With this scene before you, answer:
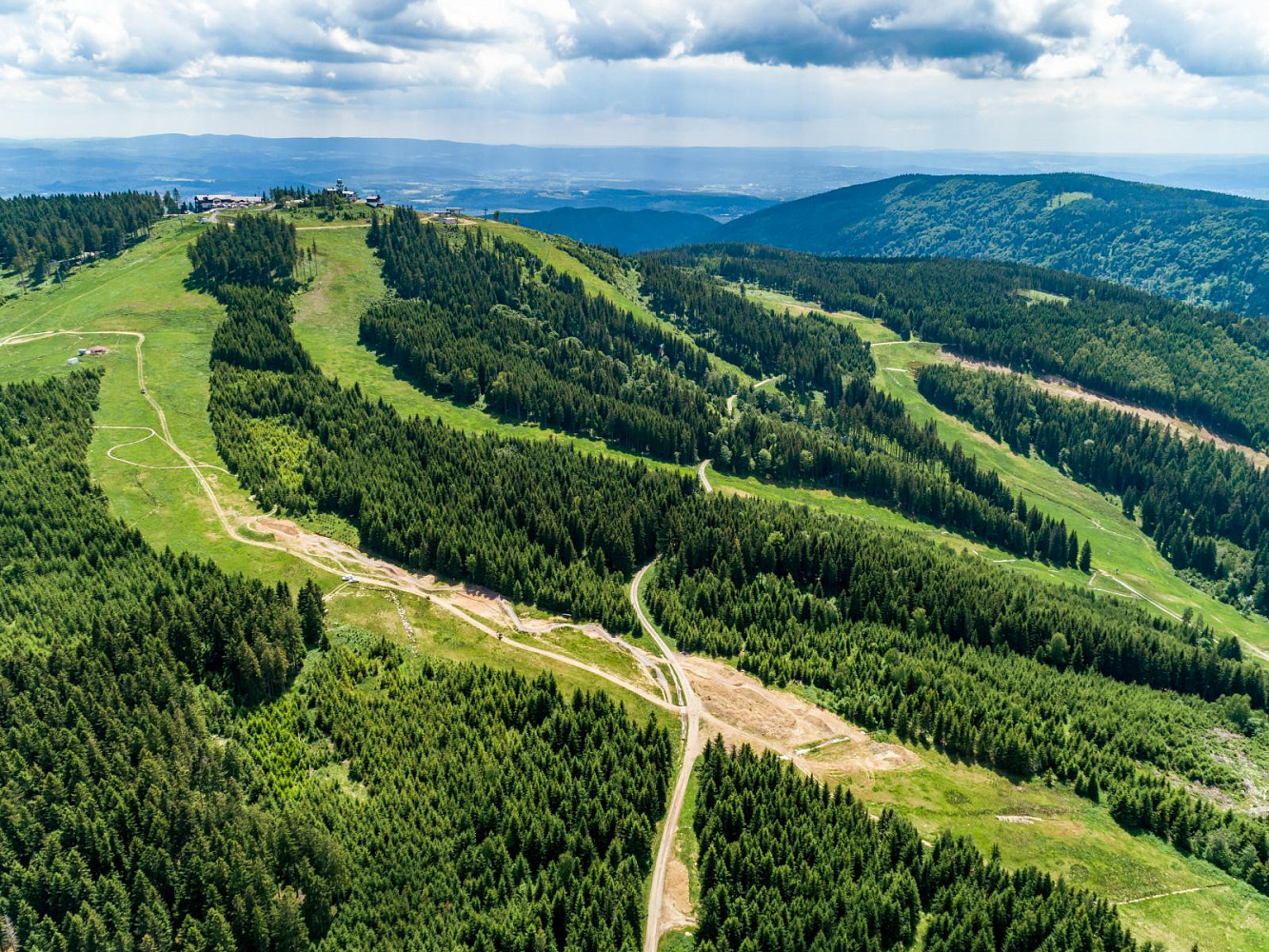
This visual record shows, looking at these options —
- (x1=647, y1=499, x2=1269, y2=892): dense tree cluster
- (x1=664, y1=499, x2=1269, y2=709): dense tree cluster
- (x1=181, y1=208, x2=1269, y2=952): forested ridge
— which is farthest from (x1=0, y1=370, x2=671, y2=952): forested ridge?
(x1=664, y1=499, x2=1269, y2=709): dense tree cluster

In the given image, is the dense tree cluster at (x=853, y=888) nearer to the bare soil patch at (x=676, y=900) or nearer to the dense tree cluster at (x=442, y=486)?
the bare soil patch at (x=676, y=900)

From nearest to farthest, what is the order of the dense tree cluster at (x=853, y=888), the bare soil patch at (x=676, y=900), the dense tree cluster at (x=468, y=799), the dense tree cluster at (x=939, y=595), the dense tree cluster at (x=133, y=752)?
the dense tree cluster at (x=133, y=752), the dense tree cluster at (x=853, y=888), the dense tree cluster at (x=468, y=799), the bare soil patch at (x=676, y=900), the dense tree cluster at (x=939, y=595)

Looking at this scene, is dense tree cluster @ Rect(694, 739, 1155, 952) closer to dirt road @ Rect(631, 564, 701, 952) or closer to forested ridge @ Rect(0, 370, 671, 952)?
dirt road @ Rect(631, 564, 701, 952)

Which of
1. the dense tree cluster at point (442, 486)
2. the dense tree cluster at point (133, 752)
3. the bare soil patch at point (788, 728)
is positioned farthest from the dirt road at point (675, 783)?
the dense tree cluster at point (133, 752)

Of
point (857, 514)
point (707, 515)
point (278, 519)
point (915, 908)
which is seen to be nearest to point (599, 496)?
point (707, 515)

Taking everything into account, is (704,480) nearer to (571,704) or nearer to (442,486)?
(442,486)

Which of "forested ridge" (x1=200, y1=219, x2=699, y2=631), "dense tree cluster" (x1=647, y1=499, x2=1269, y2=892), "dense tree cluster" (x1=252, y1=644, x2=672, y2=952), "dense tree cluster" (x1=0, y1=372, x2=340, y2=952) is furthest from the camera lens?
"forested ridge" (x1=200, y1=219, x2=699, y2=631)

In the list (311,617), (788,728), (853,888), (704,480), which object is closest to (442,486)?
(311,617)
